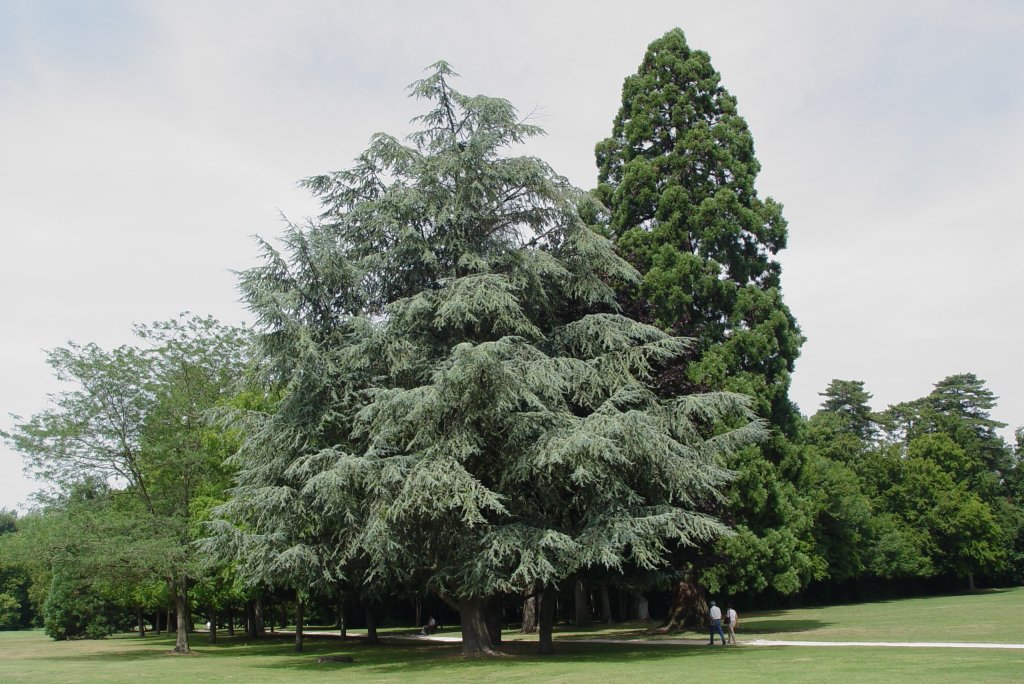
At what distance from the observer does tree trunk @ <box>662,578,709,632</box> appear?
1099 inches

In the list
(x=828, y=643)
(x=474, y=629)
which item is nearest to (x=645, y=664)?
(x=474, y=629)

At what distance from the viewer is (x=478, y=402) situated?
1873 cm

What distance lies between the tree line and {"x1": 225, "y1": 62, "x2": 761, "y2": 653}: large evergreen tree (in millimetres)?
83

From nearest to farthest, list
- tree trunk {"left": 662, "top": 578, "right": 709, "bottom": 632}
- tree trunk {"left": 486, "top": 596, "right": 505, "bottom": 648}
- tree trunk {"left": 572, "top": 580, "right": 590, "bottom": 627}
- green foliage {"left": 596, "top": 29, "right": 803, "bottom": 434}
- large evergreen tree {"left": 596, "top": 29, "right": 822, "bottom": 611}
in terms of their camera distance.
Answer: tree trunk {"left": 486, "top": 596, "right": 505, "bottom": 648}, large evergreen tree {"left": 596, "top": 29, "right": 822, "bottom": 611}, green foliage {"left": 596, "top": 29, "right": 803, "bottom": 434}, tree trunk {"left": 662, "top": 578, "right": 709, "bottom": 632}, tree trunk {"left": 572, "top": 580, "right": 590, "bottom": 627}

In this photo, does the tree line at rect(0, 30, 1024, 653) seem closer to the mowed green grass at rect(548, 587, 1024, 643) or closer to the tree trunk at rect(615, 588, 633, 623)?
the mowed green grass at rect(548, 587, 1024, 643)

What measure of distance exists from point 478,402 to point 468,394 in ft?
1.43

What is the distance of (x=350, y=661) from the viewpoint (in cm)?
2156

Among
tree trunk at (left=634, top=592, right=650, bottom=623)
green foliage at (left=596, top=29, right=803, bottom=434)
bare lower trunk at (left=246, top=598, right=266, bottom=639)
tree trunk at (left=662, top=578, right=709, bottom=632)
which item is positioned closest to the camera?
green foliage at (left=596, top=29, right=803, bottom=434)

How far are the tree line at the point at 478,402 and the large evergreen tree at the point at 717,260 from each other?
100 mm

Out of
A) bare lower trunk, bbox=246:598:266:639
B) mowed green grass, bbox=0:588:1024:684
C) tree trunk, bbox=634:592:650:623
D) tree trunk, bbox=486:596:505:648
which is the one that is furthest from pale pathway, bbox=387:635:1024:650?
bare lower trunk, bbox=246:598:266:639

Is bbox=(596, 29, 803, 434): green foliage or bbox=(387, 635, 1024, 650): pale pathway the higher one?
bbox=(596, 29, 803, 434): green foliage

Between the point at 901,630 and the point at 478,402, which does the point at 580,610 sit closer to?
the point at 901,630

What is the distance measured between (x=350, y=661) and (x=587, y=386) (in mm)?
9864

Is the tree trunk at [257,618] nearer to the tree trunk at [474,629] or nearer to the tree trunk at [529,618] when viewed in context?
the tree trunk at [529,618]
